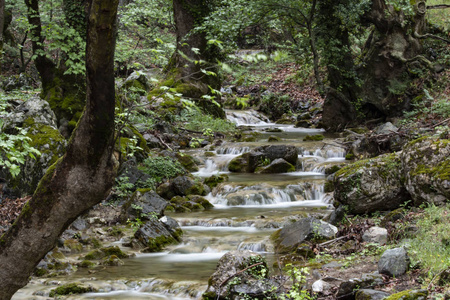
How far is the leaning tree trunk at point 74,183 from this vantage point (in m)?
3.25

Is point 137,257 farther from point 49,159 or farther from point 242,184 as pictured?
point 242,184

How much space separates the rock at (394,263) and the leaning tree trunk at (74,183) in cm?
350

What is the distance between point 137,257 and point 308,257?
3.18 m

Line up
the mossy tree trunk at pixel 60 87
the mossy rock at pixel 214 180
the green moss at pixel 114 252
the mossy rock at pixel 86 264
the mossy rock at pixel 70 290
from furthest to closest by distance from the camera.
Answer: the mossy rock at pixel 214 180, the mossy tree trunk at pixel 60 87, the green moss at pixel 114 252, the mossy rock at pixel 86 264, the mossy rock at pixel 70 290

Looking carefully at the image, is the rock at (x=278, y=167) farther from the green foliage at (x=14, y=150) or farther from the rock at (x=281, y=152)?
the green foliage at (x=14, y=150)

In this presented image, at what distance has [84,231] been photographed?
8.91 m

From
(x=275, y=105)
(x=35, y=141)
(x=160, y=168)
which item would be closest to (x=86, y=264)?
(x=35, y=141)

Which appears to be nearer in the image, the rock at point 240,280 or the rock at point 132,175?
the rock at point 240,280

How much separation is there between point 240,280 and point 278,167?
8.75m

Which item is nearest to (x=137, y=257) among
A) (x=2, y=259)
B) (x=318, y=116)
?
(x=2, y=259)

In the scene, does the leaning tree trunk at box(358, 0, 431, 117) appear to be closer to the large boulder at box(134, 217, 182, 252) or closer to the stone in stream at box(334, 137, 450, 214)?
the stone in stream at box(334, 137, 450, 214)

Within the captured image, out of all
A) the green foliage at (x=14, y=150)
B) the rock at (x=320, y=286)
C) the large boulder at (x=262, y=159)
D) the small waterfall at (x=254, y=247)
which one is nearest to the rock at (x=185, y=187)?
the large boulder at (x=262, y=159)

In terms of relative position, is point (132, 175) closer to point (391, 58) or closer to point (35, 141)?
point (35, 141)

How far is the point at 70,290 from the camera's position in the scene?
6.11 metres
